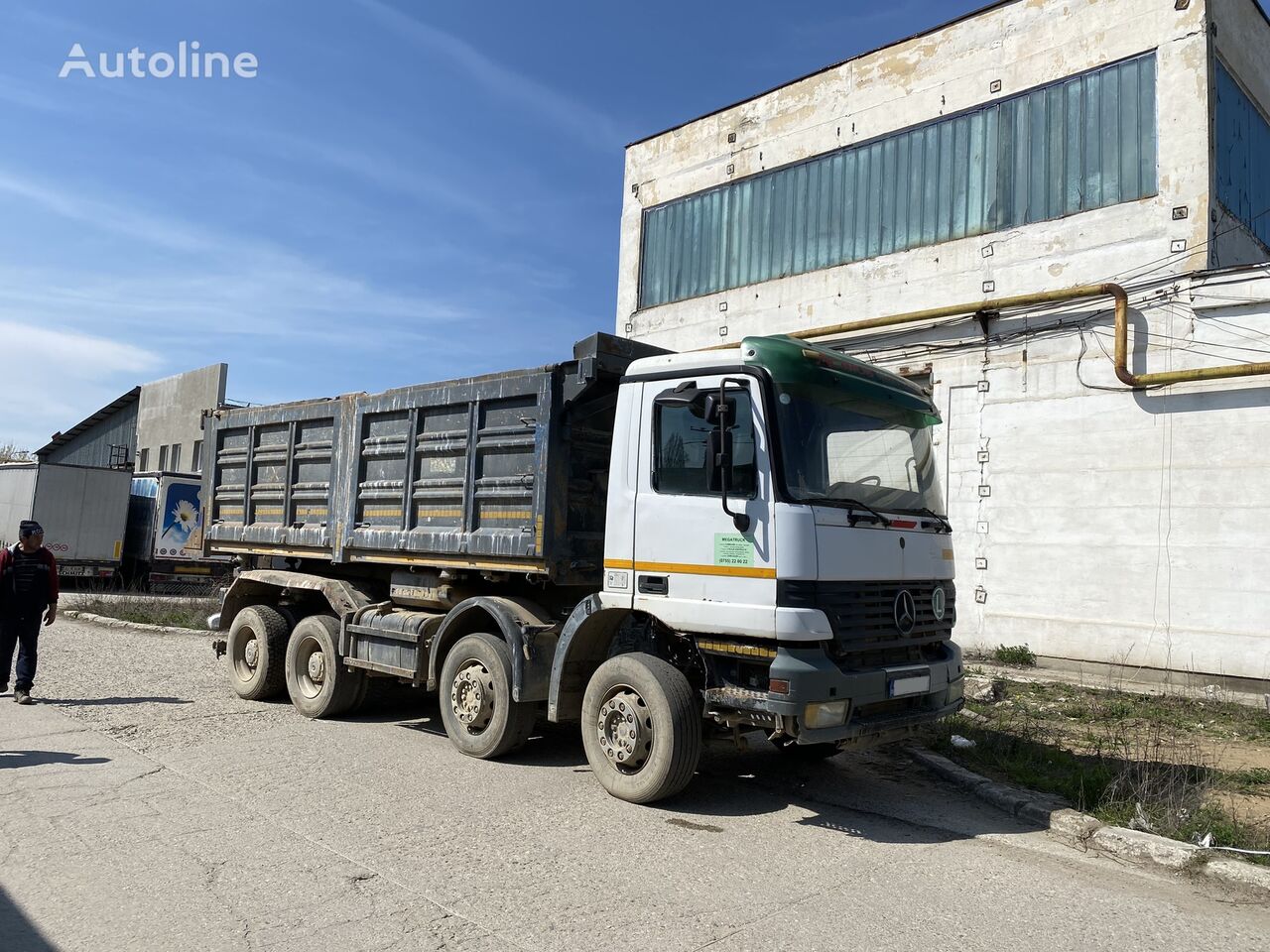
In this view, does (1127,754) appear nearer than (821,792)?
No

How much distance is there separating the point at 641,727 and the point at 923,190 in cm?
1115

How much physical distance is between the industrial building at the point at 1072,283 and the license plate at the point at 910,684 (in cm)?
668

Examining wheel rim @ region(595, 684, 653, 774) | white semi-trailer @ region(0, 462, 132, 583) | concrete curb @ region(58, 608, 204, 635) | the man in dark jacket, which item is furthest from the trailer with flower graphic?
wheel rim @ region(595, 684, 653, 774)

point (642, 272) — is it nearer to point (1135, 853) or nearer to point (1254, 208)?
point (1254, 208)

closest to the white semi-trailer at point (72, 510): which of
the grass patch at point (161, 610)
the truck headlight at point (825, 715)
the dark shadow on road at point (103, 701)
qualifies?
the grass patch at point (161, 610)

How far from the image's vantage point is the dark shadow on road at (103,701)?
8901 mm

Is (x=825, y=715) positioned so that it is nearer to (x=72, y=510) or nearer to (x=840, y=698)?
(x=840, y=698)

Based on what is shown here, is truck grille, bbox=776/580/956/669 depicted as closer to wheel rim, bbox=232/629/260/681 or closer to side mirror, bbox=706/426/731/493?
side mirror, bbox=706/426/731/493

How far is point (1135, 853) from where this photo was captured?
521 centimetres

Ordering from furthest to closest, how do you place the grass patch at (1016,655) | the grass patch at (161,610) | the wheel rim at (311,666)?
the grass patch at (161,610), the grass patch at (1016,655), the wheel rim at (311,666)

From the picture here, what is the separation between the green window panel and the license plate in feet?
29.1

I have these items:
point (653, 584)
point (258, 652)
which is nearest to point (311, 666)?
point (258, 652)

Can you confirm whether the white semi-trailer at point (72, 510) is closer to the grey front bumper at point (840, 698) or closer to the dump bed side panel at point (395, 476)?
the dump bed side panel at point (395, 476)

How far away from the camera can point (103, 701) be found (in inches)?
356
